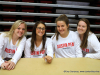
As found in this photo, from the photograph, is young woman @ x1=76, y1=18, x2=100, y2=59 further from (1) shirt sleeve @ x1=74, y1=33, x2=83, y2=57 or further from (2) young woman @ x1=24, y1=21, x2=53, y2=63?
(2) young woman @ x1=24, y1=21, x2=53, y2=63

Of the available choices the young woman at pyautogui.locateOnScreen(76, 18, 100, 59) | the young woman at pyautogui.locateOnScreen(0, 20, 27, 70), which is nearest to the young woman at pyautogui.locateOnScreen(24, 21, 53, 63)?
the young woman at pyautogui.locateOnScreen(0, 20, 27, 70)

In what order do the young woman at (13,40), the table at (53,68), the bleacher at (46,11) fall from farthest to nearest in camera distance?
the bleacher at (46,11) → the young woman at (13,40) → the table at (53,68)

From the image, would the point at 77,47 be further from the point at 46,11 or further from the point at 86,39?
the point at 46,11

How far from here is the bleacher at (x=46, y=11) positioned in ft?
6.21

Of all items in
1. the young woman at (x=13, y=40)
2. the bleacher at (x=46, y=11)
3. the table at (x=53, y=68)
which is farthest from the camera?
the bleacher at (x=46, y=11)

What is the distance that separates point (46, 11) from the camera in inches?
80.8

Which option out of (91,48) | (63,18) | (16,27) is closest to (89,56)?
(91,48)

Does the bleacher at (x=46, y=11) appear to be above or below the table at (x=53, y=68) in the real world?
above

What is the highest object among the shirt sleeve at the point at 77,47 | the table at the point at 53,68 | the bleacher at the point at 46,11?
the bleacher at the point at 46,11

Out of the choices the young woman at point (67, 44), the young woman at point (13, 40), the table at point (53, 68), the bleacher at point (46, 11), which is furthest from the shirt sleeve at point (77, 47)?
the bleacher at point (46, 11)

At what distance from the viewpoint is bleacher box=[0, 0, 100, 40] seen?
189 centimetres

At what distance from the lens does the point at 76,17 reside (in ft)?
6.64

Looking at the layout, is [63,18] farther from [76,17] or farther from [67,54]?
[76,17]

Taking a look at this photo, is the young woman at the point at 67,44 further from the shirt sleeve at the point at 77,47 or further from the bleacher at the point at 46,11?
the bleacher at the point at 46,11
